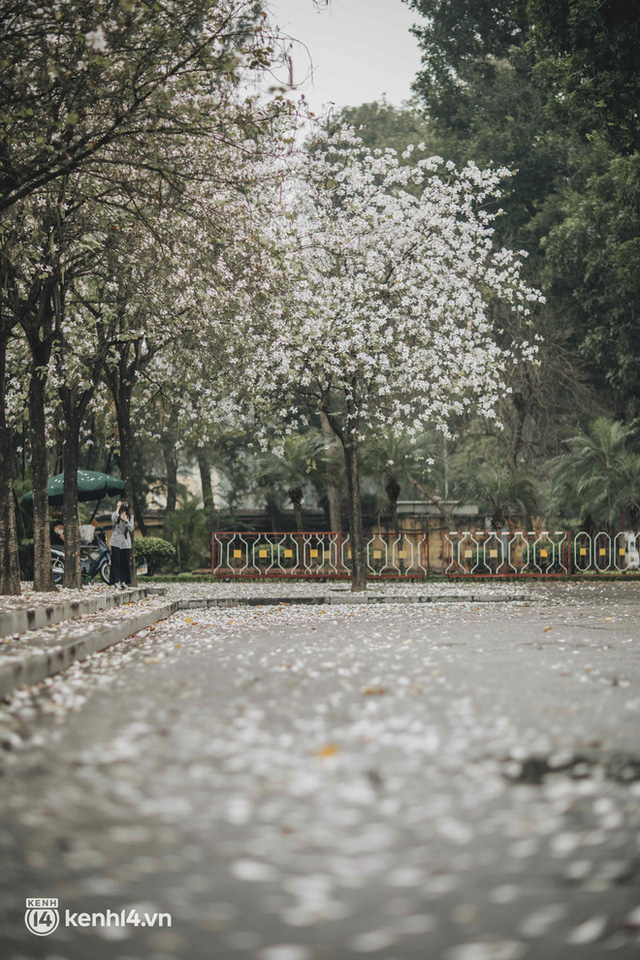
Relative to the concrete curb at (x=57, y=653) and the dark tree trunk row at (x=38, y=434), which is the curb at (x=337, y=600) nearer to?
the dark tree trunk row at (x=38, y=434)

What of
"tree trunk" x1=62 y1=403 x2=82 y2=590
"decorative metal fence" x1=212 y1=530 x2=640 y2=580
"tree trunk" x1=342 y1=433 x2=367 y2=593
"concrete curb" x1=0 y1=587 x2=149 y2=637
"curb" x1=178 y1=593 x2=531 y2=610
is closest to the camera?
"concrete curb" x1=0 y1=587 x2=149 y2=637

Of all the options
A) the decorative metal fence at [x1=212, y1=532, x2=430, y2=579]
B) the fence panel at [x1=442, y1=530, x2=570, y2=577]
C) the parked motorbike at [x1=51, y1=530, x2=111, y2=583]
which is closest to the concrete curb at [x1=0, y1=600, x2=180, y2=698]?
the parked motorbike at [x1=51, y1=530, x2=111, y2=583]

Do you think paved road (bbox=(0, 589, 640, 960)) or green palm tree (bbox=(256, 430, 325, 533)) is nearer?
paved road (bbox=(0, 589, 640, 960))

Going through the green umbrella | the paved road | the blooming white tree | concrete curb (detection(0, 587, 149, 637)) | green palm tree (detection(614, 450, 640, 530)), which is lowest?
the paved road

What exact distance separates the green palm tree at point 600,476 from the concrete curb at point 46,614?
53.4 ft

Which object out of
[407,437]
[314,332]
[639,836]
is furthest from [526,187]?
[639,836]

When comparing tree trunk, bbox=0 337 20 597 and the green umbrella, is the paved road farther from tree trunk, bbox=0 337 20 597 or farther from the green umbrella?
the green umbrella

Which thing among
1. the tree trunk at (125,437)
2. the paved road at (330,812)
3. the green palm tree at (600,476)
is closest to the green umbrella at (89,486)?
the tree trunk at (125,437)

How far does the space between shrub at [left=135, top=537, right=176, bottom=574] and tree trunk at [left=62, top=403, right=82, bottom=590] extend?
10.6 metres

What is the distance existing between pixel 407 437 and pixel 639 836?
1115 inches

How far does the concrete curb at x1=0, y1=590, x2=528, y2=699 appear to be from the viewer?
25.4 feet

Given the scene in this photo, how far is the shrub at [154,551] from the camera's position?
32406 millimetres

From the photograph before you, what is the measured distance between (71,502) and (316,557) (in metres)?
9.97

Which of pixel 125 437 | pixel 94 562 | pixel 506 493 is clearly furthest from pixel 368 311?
pixel 94 562
